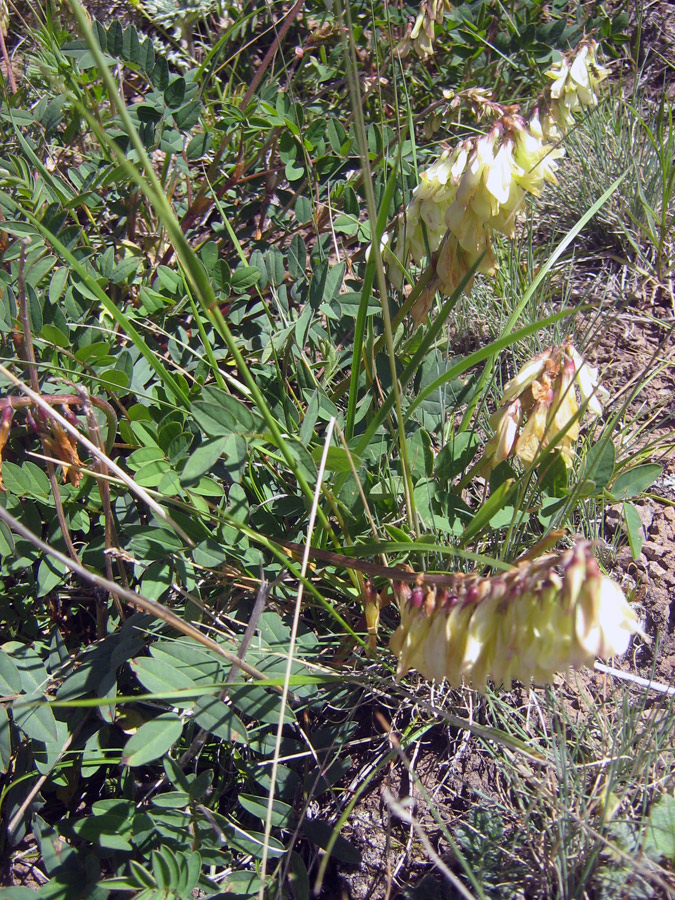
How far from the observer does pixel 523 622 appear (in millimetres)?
753

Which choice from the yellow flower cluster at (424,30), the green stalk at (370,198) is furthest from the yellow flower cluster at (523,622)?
the yellow flower cluster at (424,30)

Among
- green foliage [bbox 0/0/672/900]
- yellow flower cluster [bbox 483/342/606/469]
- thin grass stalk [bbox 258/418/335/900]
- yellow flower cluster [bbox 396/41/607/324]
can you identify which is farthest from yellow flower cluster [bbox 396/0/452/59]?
thin grass stalk [bbox 258/418/335/900]

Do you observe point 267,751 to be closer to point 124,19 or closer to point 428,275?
point 428,275

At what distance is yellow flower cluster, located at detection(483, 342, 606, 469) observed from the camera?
42.8 inches

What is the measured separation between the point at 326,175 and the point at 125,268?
63cm

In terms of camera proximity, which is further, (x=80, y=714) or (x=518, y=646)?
(x=80, y=714)

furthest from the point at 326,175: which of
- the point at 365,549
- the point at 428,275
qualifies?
the point at 365,549

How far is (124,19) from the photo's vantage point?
9.14ft

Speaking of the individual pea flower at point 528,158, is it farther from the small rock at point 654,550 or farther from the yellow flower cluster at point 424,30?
the yellow flower cluster at point 424,30

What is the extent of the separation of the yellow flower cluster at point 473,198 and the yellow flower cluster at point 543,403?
8.2 inches

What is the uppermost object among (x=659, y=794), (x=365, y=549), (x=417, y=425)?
(x=417, y=425)

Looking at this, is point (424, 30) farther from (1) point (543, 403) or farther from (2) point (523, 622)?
(2) point (523, 622)

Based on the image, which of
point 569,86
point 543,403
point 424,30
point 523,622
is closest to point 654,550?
point 543,403

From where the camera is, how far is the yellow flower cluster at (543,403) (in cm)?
109
